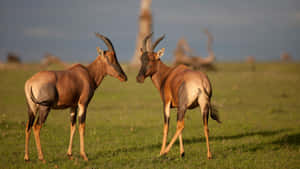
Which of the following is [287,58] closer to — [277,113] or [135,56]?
[135,56]

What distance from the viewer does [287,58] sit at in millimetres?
69938

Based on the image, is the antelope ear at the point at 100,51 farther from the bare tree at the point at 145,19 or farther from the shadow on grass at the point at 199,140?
the bare tree at the point at 145,19

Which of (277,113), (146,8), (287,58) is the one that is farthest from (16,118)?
(287,58)

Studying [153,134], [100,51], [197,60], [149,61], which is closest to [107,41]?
[100,51]

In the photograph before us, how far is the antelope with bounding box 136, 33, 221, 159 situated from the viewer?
8484 millimetres

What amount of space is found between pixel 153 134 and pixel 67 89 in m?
5.35

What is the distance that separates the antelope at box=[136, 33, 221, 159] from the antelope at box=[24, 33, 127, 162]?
102 centimetres

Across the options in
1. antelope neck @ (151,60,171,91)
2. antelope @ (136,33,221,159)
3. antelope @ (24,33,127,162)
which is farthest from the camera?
antelope neck @ (151,60,171,91)

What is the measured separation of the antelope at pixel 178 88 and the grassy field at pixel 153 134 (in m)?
1.06

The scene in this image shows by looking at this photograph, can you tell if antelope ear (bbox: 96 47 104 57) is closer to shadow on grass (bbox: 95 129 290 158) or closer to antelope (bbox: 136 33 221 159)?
antelope (bbox: 136 33 221 159)

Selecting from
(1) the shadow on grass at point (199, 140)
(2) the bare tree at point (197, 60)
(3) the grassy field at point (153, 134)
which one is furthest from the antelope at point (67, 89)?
(2) the bare tree at point (197, 60)

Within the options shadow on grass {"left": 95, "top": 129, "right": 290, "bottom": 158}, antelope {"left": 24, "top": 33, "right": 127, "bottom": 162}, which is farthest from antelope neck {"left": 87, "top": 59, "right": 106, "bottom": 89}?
shadow on grass {"left": 95, "top": 129, "right": 290, "bottom": 158}

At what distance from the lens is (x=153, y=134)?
13.1m

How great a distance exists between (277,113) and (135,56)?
1394 inches
